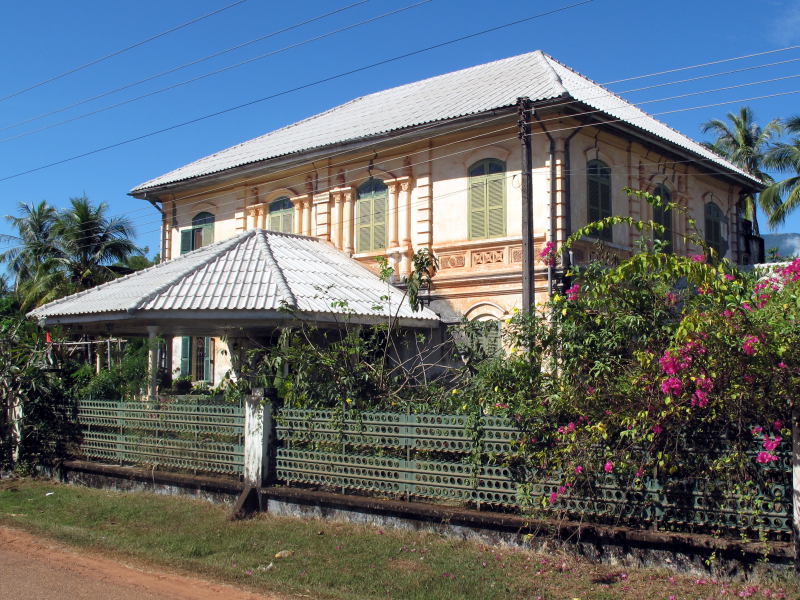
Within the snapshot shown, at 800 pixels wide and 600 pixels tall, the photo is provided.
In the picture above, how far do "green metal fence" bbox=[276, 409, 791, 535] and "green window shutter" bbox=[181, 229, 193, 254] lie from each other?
1244cm

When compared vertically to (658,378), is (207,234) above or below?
above

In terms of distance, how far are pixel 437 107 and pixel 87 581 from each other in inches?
491

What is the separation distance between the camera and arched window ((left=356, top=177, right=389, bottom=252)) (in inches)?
671

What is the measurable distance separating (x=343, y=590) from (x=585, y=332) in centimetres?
319

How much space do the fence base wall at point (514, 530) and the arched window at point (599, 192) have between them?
861 cm

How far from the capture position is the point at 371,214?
17250mm

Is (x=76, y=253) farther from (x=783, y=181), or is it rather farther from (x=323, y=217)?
(x=783, y=181)

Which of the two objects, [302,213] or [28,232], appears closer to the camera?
[302,213]

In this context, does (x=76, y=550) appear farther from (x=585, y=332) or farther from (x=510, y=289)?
(x=510, y=289)

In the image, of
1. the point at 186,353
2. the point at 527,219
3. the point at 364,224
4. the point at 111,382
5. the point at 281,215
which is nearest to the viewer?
the point at 111,382

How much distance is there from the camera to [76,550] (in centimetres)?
809

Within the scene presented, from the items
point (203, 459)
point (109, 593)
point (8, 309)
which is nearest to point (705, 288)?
point (109, 593)

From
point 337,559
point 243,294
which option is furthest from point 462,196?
point 337,559

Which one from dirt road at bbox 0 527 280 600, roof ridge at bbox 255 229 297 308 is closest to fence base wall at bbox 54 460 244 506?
dirt road at bbox 0 527 280 600
